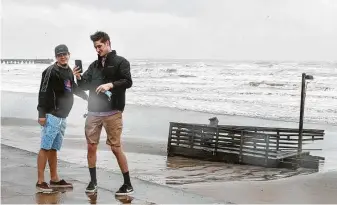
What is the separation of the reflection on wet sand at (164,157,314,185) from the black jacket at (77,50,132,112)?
2.78 metres

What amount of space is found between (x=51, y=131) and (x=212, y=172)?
4.67 meters

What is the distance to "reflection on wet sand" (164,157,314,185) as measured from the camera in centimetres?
832

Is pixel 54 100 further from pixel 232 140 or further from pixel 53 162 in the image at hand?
pixel 232 140

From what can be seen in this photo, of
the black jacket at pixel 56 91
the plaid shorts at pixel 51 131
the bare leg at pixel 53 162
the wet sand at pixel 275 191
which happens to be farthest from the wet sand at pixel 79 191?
the wet sand at pixel 275 191

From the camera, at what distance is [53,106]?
17.5 feet

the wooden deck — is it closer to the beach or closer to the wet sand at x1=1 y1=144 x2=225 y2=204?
the beach

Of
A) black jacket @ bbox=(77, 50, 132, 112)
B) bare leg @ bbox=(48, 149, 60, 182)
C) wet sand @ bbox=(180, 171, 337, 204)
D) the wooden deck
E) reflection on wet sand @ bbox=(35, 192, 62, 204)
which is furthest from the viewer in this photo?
the wooden deck

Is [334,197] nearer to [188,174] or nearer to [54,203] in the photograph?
[188,174]

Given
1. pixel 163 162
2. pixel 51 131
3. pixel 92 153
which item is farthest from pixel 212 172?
pixel 51 131

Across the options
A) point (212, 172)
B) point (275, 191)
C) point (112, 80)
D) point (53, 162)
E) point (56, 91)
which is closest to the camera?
point (112, 80)

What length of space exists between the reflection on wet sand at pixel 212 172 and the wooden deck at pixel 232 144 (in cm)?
21

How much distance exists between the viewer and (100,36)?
5.14 metres

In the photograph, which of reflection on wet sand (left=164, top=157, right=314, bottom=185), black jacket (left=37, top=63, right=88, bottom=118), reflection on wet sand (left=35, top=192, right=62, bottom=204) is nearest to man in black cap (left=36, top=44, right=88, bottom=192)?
black jacket (left=37, top=63, right=88, bottom=118)

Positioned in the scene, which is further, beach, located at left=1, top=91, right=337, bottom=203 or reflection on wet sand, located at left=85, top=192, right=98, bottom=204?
beach, located at left=1, top=91, right=337, bottom=203
